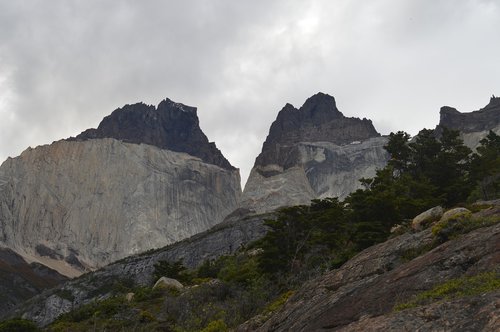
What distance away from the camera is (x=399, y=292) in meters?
13.1

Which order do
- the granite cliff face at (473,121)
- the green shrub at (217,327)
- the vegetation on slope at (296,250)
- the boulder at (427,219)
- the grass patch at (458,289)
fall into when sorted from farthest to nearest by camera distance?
the granite cliff face at (473,121) < the vegetation on slope at (296,250) < the green shrub at (217,327) < the boulder at (427,219) < the grass patch at (458,289)

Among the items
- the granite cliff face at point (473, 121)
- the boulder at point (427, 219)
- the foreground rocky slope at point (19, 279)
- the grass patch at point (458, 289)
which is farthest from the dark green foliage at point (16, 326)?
the granite cliff face at point (473, 121)

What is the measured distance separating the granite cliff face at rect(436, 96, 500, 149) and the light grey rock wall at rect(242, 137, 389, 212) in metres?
25.9

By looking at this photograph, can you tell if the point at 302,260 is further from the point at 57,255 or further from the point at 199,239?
the point at 57,255

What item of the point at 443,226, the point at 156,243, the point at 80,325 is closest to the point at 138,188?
the point at 156,243

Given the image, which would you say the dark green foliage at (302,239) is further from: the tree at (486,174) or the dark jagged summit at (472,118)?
the dark jagged summit at (472,118)

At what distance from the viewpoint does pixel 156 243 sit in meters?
178

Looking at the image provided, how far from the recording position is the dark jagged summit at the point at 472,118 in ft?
510

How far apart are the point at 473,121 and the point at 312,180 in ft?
190

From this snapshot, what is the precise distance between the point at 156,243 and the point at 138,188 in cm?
2740

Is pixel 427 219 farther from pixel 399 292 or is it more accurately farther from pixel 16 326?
pixel 16 326

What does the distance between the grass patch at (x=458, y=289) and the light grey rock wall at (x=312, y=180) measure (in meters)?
154

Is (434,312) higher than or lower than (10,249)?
lower

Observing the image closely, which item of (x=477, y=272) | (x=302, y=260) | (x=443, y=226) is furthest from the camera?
(x=302, y=260)
